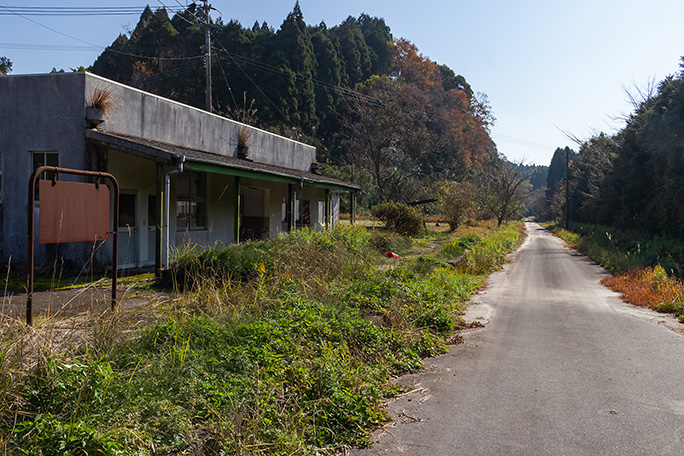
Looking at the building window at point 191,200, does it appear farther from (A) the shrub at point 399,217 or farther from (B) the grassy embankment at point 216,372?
(A) the shrub at point 399,217

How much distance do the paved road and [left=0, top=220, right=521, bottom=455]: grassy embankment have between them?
430 mm

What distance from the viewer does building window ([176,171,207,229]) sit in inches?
572

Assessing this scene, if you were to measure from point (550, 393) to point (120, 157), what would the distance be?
1065cm

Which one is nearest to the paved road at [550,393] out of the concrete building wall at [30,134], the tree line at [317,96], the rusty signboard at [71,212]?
the rusty signboard at [71,212]

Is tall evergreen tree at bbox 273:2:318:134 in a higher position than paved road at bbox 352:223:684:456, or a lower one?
higher

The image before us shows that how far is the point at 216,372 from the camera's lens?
4348 millimetres

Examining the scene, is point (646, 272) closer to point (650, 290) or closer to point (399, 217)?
point (650, 290)

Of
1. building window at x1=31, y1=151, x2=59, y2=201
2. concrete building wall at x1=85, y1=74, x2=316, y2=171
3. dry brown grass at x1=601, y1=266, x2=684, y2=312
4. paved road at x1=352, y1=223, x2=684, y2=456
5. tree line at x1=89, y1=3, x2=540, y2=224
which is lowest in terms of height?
paved road at x1=352, y1=223, x2=684, y2=456

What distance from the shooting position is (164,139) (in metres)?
14.2

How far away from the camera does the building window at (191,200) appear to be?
1452 centimetres

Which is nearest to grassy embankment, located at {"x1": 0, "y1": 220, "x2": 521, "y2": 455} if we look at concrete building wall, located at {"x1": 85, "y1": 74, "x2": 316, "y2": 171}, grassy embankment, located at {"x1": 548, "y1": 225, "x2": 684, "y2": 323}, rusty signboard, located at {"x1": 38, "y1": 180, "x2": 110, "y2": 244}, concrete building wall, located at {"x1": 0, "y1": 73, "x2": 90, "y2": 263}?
rusty signboard, located at {"x1": 38, "y1": 180, "x2": 110, "y2": 244}

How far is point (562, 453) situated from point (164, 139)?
1274cm

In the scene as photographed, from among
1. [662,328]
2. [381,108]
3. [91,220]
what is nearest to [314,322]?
[91,220]

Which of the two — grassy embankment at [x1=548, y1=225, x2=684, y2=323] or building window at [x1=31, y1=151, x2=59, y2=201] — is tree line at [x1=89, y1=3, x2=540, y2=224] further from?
building window at [x1=31, y1=151, x2=59, y2=201]
